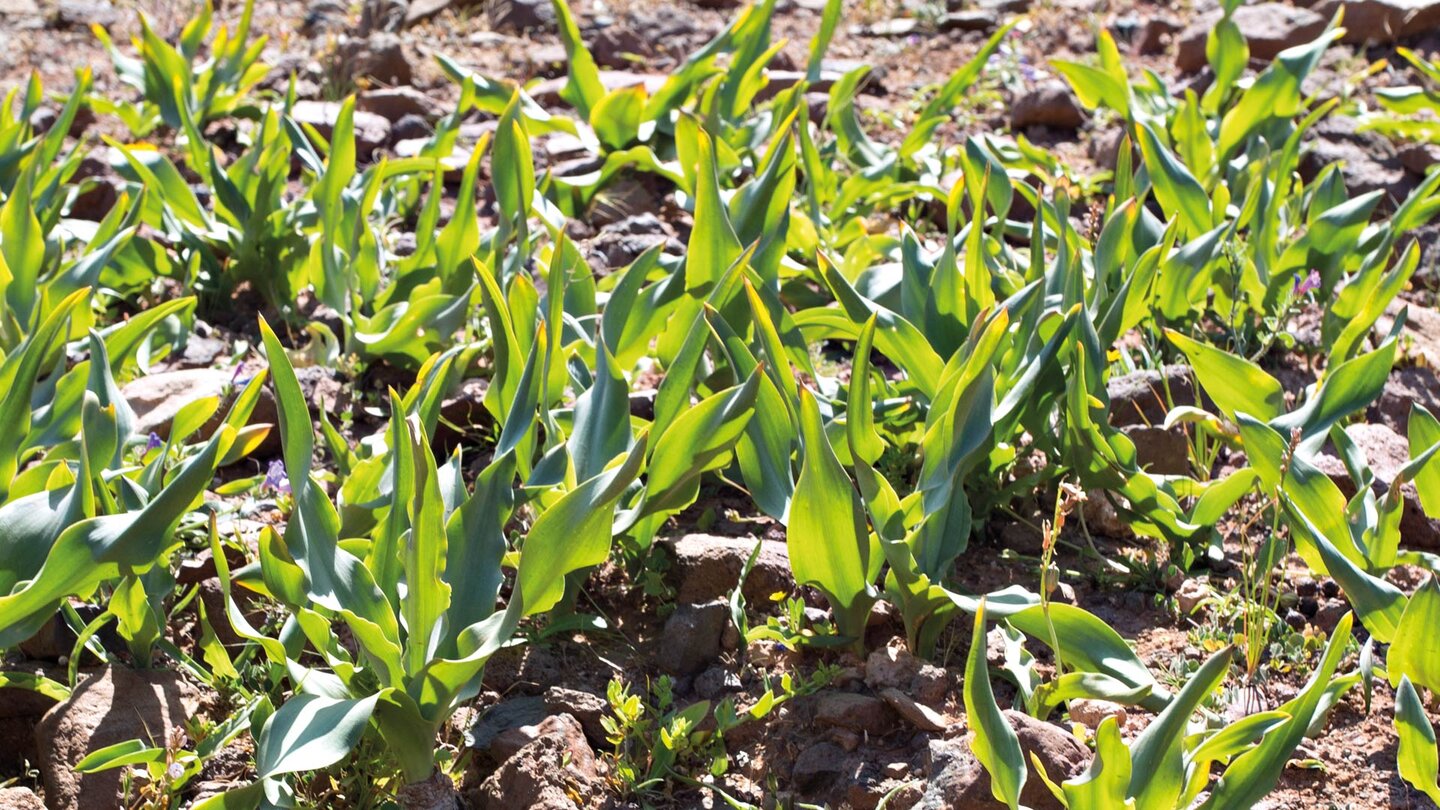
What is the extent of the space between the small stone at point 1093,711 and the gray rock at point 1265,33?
3154 mm

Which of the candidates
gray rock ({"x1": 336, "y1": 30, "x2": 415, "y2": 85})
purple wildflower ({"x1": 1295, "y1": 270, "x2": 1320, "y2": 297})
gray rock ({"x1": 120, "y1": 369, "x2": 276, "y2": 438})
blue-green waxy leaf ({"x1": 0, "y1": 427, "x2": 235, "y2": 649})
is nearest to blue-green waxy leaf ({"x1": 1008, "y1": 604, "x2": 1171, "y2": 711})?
blue-green waxy leaf ({"x1": 0, "y1": 427, "x2": 235, "y2": 649})

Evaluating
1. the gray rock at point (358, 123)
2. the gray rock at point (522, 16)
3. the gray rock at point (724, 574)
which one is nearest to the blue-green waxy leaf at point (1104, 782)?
the gray rock at point (724, 574)

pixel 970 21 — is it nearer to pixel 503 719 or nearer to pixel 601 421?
pixel 601 421

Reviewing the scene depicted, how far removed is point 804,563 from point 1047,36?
138 inches

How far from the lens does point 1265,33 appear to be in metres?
4.75

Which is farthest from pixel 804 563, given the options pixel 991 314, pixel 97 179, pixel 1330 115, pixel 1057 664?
pixel 1330 115

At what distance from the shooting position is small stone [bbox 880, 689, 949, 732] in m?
2.13

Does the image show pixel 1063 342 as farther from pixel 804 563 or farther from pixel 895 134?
pixel 895 134

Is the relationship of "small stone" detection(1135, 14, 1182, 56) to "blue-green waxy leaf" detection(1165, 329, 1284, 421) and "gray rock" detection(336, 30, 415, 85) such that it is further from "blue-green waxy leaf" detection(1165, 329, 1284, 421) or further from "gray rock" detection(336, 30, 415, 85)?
"blue-green waxy leaf" detection(1165, 329, 1284, 421)

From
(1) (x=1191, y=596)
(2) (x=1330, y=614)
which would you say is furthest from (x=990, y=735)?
(2) (x=1330, y=614)

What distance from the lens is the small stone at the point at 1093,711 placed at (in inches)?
83.9

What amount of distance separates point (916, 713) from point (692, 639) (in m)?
0.40

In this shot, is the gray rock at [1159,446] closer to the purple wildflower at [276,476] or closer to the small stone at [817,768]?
the small stone at [817,768]

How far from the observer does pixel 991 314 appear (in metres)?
2.46
